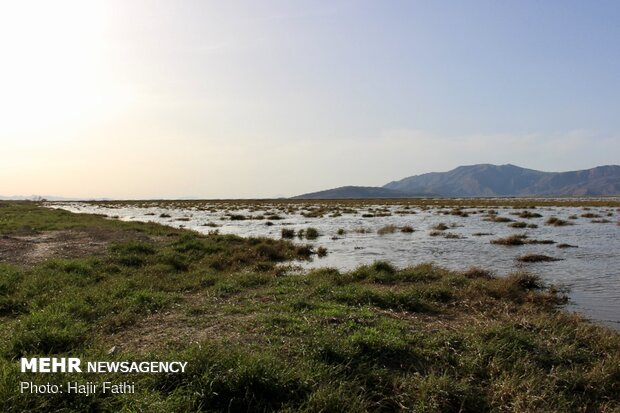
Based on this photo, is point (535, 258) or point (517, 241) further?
point (517, 241)

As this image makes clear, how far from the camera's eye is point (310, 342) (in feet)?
25.8

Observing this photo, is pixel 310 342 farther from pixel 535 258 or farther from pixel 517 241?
pixel 517 241

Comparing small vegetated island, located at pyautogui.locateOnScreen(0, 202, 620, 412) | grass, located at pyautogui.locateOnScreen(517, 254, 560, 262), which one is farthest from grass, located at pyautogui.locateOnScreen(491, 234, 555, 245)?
small vegetated island, located at pyautogui.locateOnScreen(0, 202, 620, 412)

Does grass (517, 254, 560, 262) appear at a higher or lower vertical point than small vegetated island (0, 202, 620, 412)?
lower

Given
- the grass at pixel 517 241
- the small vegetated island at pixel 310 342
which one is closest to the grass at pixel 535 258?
the grass at pixel 517 241

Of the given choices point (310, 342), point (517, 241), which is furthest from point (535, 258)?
point (310, 342)

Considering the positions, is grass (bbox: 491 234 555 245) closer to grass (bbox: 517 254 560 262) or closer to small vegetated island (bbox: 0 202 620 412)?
grass (bbox: 517 254 560 262)

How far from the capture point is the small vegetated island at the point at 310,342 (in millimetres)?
6082

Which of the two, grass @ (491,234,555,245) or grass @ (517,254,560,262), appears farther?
grass @ (491,234,555,245)

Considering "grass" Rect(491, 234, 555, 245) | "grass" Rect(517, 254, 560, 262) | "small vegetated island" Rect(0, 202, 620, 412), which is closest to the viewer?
"small vegetated island" Rect(0, 202, 620, 412)

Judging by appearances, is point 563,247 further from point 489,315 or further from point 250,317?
point 250,317

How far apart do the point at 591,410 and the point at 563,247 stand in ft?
75.2

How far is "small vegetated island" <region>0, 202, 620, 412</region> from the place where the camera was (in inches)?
239

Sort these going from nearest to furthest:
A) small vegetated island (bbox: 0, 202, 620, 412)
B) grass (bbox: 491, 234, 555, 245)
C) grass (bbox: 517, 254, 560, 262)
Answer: small vegetated island (bbox: 0, 202, 620, 412) < grass (bbox: 517, 254, 560, 262) < grass (bbox: 491, 234, 555, 245)
